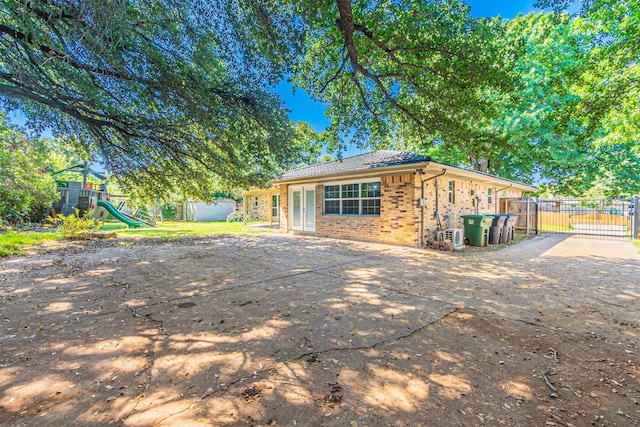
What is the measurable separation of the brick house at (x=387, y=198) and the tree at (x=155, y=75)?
11.9ft

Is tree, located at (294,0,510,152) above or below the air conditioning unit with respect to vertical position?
above

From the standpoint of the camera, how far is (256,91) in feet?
20.7

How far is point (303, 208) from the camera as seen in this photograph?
43.1 feet

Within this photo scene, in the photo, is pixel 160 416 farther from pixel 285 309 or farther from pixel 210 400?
pixel 285 309

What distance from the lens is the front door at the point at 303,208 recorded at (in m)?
12.6

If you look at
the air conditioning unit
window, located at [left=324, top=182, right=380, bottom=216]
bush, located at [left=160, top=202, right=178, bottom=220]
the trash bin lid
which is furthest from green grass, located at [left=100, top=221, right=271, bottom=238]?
the trash bin lid

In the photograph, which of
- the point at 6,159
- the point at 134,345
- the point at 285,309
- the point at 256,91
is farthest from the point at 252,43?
the point at 6,159

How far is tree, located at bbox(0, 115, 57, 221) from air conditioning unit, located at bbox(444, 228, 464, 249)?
48.6 ft

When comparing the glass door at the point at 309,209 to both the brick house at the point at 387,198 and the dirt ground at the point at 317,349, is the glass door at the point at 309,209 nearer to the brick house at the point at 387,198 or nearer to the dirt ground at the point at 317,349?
the brick house at the point at 387,198

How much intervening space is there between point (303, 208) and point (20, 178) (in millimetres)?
12203

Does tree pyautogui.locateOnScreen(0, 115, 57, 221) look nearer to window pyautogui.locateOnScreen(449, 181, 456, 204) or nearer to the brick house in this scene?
the brick house

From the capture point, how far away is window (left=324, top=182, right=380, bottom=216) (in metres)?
10.2

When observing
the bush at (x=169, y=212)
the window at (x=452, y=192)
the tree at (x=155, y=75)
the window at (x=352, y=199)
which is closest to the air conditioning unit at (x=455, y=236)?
the window at (x=452, y=192)

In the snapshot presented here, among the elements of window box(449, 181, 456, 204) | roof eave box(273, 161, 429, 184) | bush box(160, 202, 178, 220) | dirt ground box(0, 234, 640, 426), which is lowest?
dirt ground box(0, 234, 640, 426)
